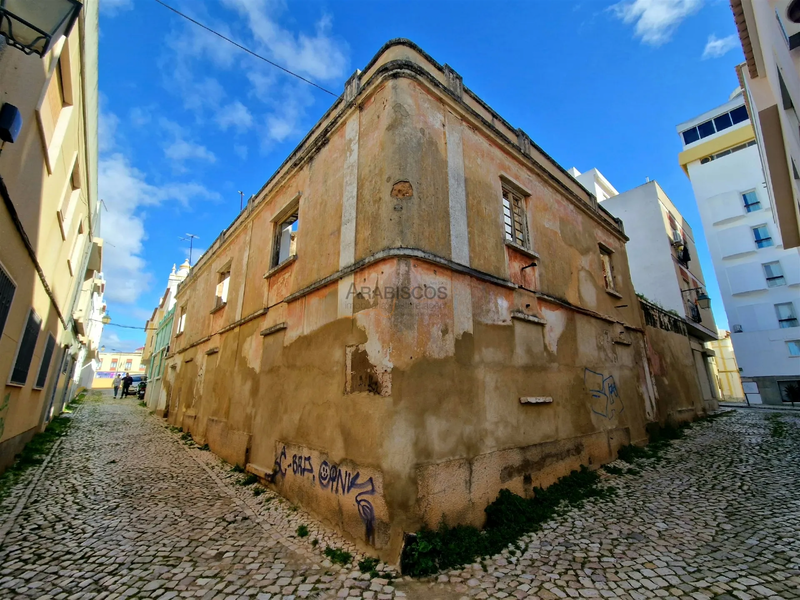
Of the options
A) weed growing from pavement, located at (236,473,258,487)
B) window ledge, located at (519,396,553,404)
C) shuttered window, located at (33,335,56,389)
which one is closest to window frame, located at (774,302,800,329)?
window ledge, located at (519,396,553,404)

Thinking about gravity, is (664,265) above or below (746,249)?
below

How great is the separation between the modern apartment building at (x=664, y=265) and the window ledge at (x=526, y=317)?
1255 cm

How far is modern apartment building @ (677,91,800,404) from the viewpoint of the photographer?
20.8 m

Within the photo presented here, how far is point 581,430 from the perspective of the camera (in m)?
6.41

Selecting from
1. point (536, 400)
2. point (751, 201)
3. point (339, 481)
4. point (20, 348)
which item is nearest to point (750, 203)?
point (751, 201)

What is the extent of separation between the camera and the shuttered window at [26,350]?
571cm

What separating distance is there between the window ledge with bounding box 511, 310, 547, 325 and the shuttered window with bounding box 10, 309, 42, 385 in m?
7.97

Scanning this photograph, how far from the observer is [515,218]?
6957 millimetres

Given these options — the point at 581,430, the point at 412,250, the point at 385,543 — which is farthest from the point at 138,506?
the point at 581,430

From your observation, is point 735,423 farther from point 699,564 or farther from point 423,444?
point 423,444

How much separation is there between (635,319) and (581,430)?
517 cm

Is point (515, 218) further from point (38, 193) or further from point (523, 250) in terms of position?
point (38, 193)

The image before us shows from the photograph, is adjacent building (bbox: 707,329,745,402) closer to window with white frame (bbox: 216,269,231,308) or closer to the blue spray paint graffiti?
the blue spray paint graffiti

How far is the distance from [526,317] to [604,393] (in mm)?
3107
